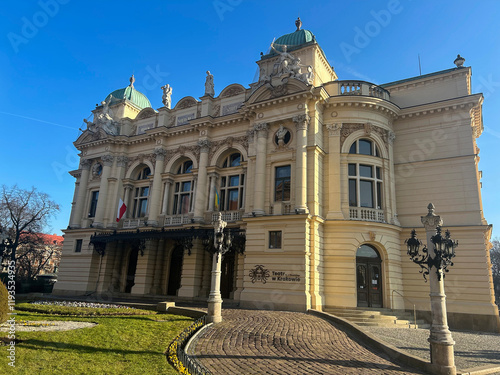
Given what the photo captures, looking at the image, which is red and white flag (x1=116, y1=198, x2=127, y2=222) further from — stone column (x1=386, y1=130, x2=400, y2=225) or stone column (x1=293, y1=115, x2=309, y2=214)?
stone column (x1=386, y1=130, x2=400, y2=225)

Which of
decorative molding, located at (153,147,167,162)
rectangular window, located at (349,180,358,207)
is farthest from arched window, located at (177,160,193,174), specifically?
rectangular window, located at (349,180,358,207)

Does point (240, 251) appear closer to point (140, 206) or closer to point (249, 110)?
point (249, 110)

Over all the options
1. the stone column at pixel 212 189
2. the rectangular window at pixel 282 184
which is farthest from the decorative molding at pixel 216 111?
the rectangular window at pixel 282 184

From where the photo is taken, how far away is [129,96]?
39.2m

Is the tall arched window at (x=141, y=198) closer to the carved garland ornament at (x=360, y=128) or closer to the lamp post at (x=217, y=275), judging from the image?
the lamp post at (x=217, y=275)

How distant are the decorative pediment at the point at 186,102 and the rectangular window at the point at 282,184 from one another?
38.9 ft

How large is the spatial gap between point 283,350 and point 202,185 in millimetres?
19185

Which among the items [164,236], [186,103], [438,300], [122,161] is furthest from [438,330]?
[122,161]

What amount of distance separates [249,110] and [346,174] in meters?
8.88

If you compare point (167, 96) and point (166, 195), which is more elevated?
point (167, 96)

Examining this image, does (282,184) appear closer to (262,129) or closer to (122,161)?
(262,129)

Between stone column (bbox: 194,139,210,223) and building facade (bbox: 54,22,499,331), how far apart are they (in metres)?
0.17

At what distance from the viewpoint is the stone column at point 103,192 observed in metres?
33.1

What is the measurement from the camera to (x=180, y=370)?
874cm
